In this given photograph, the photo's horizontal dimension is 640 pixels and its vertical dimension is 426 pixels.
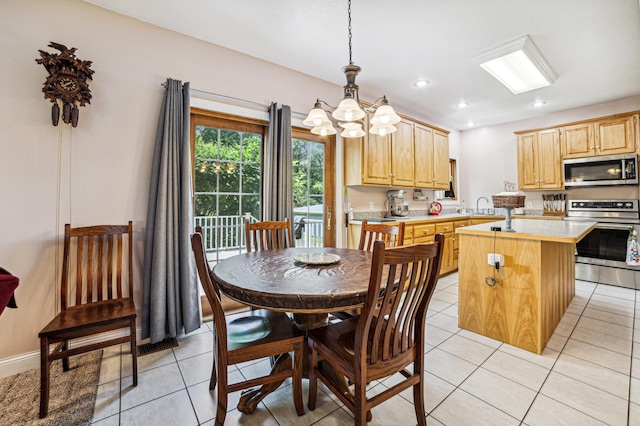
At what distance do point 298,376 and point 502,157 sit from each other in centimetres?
548

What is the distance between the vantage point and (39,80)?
195 cm

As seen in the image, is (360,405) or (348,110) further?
(348,110)

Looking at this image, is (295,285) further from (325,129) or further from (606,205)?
(606,205)

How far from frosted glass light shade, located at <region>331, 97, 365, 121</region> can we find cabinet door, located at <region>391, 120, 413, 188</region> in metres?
2.18

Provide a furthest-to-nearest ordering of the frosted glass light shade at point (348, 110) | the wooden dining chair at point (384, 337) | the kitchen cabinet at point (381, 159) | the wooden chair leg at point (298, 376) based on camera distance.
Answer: the kitchen cabinet at point (381, 159)
the frosted glass light shade at point (348, 110)
the wooden chair leg at point (298, 376)
the wooden dining chair at point (384, 337)

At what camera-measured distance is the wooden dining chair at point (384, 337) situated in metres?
1.09

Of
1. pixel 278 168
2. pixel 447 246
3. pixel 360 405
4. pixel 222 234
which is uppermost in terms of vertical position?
pixel 278 168

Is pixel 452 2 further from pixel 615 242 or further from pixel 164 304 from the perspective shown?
pixel 615 242

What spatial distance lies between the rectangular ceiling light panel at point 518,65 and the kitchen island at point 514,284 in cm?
173

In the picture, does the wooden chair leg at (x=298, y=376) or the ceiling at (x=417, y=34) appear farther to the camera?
the ceiling at (x=417, y=34)

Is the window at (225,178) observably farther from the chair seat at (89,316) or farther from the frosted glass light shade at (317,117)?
the frosted glass light shade at (317,117)

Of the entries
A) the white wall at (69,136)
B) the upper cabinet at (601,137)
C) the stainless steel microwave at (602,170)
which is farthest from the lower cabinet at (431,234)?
the white wall at (69,136)

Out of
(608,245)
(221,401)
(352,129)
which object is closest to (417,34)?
(352,129)

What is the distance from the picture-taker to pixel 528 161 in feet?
15.3
